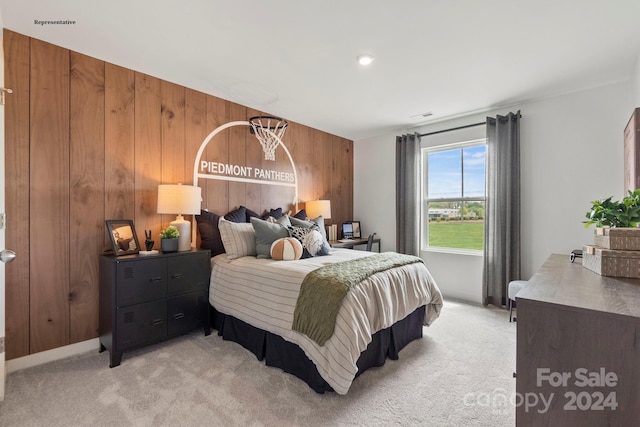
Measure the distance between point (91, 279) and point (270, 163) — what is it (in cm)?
224

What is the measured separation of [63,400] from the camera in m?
1.78

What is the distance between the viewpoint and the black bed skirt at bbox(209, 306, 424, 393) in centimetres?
198

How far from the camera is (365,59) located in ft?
7.97

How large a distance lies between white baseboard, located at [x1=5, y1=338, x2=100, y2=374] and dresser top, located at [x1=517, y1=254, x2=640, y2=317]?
309 centimetres

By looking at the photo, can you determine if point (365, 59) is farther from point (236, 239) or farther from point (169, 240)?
point (169, 240)

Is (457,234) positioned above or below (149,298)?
above

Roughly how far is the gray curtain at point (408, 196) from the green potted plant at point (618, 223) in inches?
106

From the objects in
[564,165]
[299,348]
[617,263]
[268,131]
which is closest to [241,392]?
[299,348]

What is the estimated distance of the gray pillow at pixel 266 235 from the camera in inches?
110

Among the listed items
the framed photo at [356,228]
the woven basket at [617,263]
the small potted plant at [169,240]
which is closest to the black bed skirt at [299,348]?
the small potted plant at [169,240]

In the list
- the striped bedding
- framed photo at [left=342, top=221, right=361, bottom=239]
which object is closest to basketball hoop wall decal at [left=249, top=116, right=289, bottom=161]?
the striped bedding

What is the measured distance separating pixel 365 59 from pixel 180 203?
2.04 meters

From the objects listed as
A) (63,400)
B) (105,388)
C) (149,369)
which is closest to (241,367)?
(149,369)

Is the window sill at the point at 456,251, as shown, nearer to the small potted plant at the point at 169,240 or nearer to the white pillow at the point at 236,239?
the white pillow at the point at 236,239
